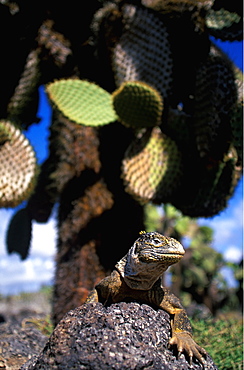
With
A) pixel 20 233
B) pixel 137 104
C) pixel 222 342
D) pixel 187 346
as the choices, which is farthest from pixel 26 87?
pixel 187 346

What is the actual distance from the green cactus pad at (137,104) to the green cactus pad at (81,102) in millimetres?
224

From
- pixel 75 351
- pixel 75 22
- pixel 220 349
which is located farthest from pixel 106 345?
pixel 75 22

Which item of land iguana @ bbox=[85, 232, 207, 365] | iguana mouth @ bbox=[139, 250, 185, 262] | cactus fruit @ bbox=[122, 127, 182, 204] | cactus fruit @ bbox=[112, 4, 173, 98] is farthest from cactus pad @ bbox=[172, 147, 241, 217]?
iguana mouth @ bbox=[139, 250, 185, 262]

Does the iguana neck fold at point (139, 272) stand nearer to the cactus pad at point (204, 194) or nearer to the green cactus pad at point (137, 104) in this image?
the green cactus pad at point (137, 104)

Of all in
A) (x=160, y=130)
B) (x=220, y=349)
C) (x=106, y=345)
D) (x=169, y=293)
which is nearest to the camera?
(x=106, y=345)

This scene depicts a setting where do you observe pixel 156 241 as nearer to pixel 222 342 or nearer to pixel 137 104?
pixel 137 104

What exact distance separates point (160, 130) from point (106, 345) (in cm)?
280

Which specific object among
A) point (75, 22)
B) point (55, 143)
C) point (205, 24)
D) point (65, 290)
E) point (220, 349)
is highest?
point (205, 24)

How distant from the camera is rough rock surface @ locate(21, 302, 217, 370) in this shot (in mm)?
1806

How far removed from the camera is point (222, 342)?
3.77m

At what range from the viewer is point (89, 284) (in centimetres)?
392

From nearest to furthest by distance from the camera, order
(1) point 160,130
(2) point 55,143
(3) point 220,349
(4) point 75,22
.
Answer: (3) point 220,349
(1) point 160,130
(2) point 55,143
(4) point 75,22

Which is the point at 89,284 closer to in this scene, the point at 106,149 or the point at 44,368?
the point at 106,149

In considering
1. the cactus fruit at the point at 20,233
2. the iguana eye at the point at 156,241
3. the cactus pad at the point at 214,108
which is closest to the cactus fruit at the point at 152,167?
the cactus pad at the point at 214,108
